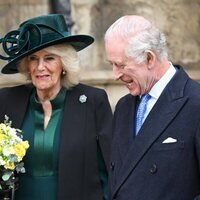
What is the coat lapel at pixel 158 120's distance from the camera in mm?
3270

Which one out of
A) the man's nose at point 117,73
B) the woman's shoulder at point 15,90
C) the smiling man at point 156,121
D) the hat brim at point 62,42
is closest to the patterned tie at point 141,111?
the smiling man at point 156,121

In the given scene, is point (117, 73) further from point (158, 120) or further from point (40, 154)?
point (40, 154)

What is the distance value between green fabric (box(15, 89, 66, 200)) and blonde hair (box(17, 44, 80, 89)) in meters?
0.07

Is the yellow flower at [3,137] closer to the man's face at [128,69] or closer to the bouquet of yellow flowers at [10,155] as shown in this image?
the bouquet of yellow flowers at [10,155]

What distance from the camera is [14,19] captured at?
25.1 ft

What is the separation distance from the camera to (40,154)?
4.25 m

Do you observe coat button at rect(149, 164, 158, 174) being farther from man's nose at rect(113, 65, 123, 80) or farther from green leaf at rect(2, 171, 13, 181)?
green leaf at rect(2, 171, 13, 181)

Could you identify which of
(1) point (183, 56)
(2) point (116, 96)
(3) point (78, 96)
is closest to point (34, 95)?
(3) point (78, 96)

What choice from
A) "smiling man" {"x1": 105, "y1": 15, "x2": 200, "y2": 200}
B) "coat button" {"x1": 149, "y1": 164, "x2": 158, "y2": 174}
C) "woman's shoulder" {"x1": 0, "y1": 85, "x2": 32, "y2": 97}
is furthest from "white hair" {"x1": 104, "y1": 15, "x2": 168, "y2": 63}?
"woman's shoulder" {"x1": 0, "y1": 85, "x2": 32, "y2": 97}

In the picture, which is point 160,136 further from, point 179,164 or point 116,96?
point 116,96

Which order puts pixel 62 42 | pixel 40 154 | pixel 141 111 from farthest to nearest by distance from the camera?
pixel 62 42, pixel 40 154, pixel 141 111

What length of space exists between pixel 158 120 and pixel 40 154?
1.12m

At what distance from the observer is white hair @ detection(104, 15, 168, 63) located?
3.26 m

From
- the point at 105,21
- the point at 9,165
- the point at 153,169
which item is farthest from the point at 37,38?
the point at 105,21
